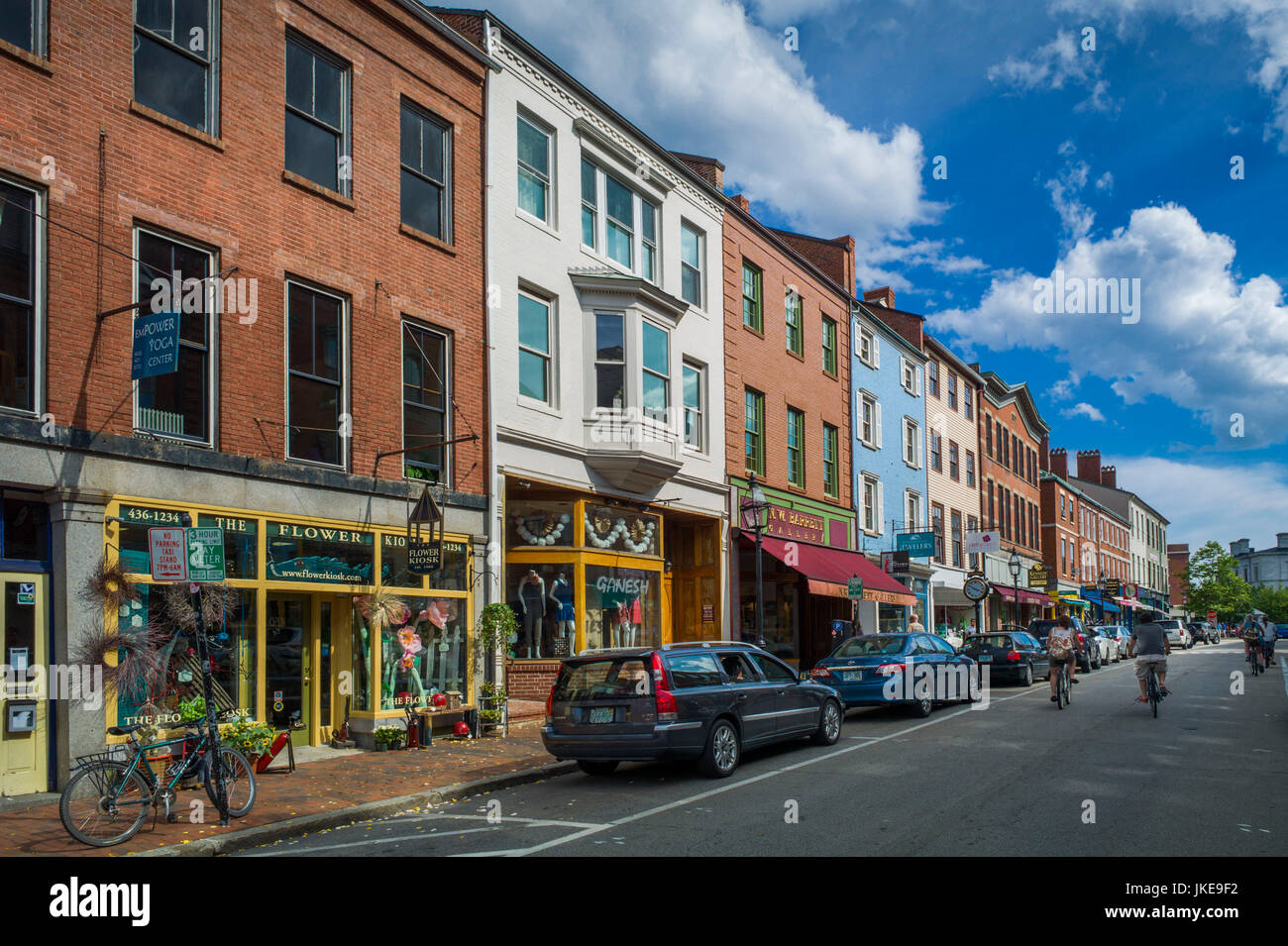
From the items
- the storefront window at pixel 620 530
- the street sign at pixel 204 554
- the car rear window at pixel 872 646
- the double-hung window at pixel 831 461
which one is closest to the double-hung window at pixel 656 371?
the storefront window at pixel 620 530

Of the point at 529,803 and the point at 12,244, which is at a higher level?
the point at 12,244

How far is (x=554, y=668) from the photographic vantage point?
18328 mm

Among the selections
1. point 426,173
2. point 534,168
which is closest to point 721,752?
point 426,173

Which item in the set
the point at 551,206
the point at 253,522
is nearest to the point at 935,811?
the point at 253,522

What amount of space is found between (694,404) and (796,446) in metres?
6.04

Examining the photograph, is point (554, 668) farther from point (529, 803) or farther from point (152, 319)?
point (152, 319)

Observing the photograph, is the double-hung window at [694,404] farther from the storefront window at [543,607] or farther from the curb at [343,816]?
the curb at [343,816]

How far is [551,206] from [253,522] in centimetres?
897

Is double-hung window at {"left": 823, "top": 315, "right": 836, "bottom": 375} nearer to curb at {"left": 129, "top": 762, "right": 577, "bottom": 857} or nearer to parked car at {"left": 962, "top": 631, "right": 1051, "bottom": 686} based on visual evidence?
parked car at {"left": 962, "top": 631, "right": 1051, "bottom": 686}

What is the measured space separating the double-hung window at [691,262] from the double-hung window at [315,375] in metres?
10.6

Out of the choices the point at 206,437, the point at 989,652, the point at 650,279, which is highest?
the point at 650,279

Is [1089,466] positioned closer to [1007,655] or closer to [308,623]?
[1007,655]

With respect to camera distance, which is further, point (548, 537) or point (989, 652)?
point (989, 652)

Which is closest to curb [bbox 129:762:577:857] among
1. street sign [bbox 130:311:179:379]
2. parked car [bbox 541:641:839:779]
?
parked car [bbox 541:641:839:779]
